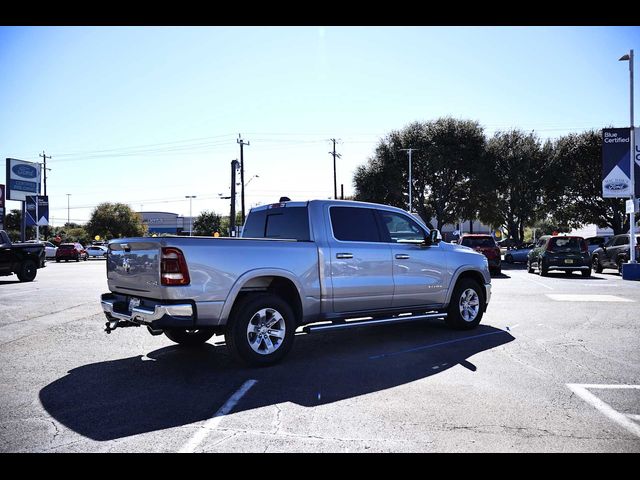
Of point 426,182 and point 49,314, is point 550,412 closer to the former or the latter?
point 49,314

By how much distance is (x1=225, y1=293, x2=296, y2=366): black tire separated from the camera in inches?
207

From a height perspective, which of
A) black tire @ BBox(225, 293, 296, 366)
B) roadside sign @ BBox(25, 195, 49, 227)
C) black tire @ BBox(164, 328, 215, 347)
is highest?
roadside sign @ BBox(25, 195, 49, 227)

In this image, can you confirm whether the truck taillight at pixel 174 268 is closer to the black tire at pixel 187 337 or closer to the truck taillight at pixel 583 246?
the black tire at pixel 187 337

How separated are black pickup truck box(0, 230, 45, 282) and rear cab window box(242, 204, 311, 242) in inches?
544

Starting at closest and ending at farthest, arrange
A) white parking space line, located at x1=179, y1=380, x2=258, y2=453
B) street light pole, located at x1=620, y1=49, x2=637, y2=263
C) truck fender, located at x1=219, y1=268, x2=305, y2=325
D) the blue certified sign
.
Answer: white parking space line, located at x1=179, y1=380, x2=258, y2=453
truck fender, located at x1=219, y1=268, x2=305, y2=325
street light pole, located at x1=620, y1=49, x2=637, y2=263
the blue certified sign

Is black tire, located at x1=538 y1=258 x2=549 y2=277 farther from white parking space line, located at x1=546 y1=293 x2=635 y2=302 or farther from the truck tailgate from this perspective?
the truck tailgate

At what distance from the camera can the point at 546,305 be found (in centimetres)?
1067

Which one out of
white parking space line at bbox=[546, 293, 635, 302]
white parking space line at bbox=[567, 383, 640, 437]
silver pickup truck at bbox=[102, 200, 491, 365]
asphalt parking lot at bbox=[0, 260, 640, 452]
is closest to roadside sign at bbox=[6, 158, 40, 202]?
asphalt parking lot at bbox=[0, 260, 640, 452]

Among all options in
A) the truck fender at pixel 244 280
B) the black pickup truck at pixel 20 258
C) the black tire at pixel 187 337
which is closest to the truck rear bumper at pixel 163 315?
the truck fender at pixel 244 280

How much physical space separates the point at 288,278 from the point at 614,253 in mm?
21125


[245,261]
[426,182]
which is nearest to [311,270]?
[245,261]

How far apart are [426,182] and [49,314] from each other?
35920 millimetres

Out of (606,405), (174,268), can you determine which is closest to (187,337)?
(174,268)
